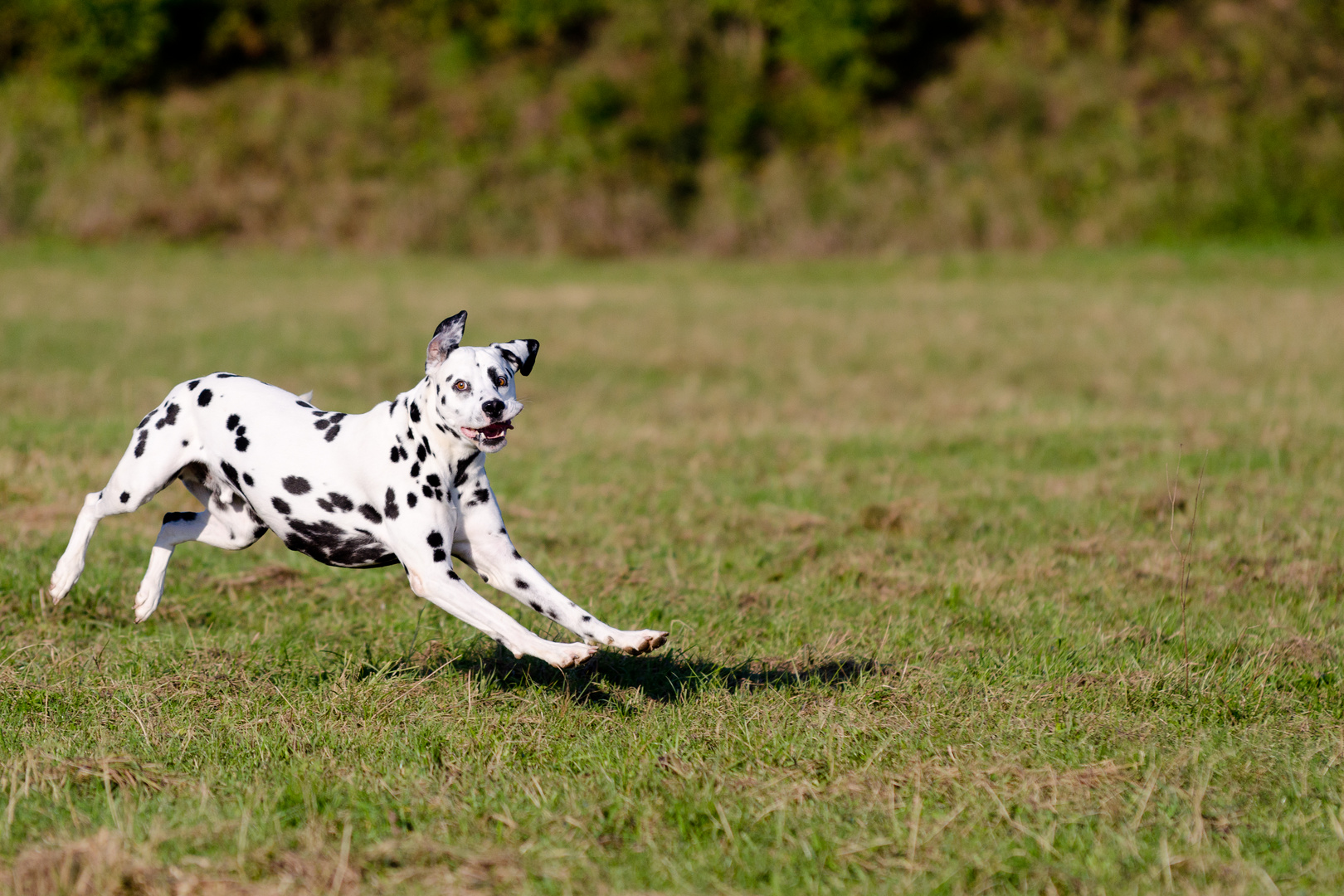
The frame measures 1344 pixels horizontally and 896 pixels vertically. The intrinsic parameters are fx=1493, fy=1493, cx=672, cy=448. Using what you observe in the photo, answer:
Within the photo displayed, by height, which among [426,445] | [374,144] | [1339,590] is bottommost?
[1339,590]

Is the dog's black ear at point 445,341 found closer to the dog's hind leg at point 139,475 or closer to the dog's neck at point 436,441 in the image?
the dog's neck at point 436,441

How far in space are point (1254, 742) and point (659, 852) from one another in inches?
99.8

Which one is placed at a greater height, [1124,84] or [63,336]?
[1124,84]

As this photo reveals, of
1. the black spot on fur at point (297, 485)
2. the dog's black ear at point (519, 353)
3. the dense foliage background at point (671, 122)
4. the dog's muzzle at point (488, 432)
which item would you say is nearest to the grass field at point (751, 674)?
the black spot on fur at point (297, 485)

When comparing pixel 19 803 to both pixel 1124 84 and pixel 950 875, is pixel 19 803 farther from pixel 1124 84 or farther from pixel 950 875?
pixel 1124 84

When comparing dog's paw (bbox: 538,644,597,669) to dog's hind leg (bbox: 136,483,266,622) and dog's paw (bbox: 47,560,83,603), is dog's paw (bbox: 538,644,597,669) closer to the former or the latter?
dog's hind leg (bbox: 136,483,266,622)

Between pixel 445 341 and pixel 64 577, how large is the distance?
7.37ft

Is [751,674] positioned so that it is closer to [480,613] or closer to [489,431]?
[480,613]

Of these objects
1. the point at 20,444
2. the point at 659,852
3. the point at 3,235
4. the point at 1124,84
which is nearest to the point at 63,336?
the point at 20,444

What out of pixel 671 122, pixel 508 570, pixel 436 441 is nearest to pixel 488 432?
pixel 436 441

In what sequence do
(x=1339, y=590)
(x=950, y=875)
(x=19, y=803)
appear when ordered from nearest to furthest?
1. (x=950, y=875)
2. (x=19, y=803)
3. (x=1339, y=590)

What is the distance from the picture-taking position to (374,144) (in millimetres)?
40188

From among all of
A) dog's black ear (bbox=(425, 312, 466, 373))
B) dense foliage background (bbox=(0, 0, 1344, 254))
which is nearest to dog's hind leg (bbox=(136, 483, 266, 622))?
dog's black ear (bbox=(425, 312, 466, 373))

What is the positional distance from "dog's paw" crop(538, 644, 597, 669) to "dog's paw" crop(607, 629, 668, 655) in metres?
0.09
